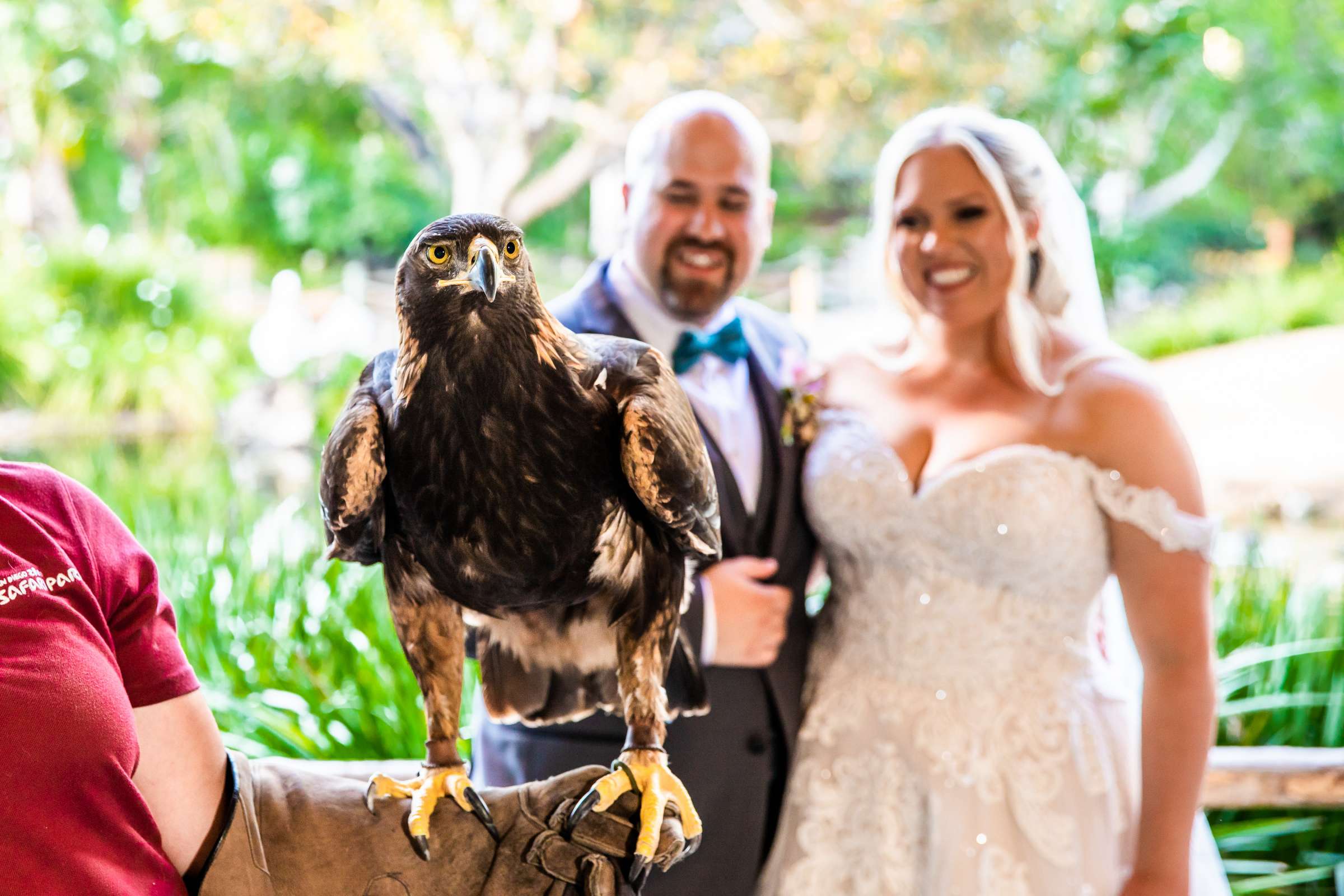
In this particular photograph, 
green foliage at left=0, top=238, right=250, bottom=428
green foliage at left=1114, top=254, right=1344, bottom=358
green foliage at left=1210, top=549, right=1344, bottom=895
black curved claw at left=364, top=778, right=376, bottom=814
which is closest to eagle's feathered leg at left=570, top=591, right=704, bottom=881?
black curved claw at left=364, top=778, right=376, bottom=814

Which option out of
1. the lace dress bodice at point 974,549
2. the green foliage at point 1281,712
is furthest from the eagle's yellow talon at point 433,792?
the green foliage at point 1281,712

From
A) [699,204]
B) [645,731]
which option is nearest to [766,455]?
[699,204]

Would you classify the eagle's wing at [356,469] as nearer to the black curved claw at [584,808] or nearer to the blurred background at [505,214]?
the black curved claw at [584,808]

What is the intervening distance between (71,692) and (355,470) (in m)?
0.38

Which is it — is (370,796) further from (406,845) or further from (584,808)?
(584,808)

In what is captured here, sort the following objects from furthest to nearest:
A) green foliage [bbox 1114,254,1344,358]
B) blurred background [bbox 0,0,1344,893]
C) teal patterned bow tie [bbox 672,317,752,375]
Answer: green foliage [bbox 1114,254,1344,358], blurred background [bbox 0,0,1344,893], teal patterned bow tie [bbox 672,317,752,375]

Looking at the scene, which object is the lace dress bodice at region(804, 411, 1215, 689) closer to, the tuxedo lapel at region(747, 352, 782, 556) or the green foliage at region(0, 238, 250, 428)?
the tuxedo lapel at region(747, 352, 782, 556)

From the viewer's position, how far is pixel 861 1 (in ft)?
Answer: 22.0

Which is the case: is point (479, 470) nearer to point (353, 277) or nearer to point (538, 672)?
point (538, 672)

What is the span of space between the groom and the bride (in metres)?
0.08

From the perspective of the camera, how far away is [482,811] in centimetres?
111

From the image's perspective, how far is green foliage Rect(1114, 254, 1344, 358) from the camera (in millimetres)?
9398

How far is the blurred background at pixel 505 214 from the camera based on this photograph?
2.82m

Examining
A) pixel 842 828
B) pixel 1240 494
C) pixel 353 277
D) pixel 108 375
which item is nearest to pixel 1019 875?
pixel 842 828
